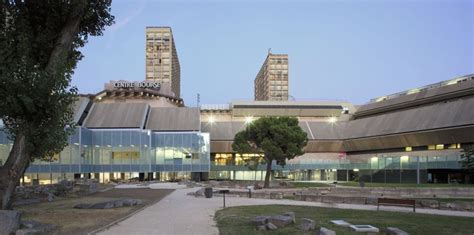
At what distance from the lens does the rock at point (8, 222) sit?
1606 centimetres

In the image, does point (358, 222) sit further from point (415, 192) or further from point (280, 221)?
point (415, 192)

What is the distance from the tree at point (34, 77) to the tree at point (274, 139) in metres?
37.1

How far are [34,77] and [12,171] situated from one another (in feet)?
12.5

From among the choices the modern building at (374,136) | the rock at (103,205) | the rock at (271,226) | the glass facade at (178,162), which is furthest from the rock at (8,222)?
the modern building at (374,136)

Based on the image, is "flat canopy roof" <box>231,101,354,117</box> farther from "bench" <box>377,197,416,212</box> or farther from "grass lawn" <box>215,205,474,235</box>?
"grass lawn" <box>215,205,474,235</box>

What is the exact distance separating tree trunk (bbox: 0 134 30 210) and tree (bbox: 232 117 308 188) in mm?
38987

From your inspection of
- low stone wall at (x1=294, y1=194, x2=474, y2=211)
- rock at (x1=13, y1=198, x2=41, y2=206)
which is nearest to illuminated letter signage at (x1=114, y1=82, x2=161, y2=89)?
low stone wall at (x1=294, y1=194, x2=474, y2=211)

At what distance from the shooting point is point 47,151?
20641 mm

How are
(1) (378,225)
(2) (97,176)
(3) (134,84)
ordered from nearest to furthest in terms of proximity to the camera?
(1) (378,225) < (2) (97,176) < (3) (134,84)

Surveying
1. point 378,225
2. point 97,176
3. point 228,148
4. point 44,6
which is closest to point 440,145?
point 228,148

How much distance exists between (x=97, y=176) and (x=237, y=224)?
61.7 m

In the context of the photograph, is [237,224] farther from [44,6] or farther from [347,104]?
[347,104]

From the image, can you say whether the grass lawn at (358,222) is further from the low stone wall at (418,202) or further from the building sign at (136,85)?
the building sign at (136,85)

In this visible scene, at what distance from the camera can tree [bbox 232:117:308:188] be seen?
5688cm
